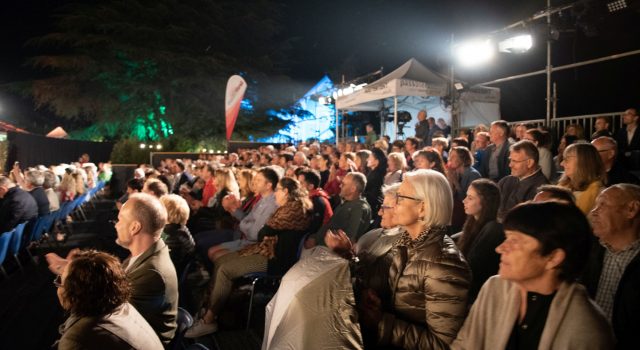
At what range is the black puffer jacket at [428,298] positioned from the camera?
191 cm

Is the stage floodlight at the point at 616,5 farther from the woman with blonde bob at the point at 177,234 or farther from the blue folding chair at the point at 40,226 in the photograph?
the blue folding chair at the point at 40,226

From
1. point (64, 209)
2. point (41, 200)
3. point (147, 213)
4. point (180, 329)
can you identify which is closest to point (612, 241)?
point (180, 329)

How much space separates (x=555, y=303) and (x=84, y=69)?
98.2 ft

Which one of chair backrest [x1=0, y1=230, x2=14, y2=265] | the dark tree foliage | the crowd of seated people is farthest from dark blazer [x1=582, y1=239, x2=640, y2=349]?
the dark tree foliage

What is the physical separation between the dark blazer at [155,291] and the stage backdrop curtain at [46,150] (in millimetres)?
17311

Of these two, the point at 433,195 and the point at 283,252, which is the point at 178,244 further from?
the point at 433,195

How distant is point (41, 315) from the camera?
200 inches

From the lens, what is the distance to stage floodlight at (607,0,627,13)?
290 inches

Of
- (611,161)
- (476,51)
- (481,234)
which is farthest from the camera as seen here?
(476,51)

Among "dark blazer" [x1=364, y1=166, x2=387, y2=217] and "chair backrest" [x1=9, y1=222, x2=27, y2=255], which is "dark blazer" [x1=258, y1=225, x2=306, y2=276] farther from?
"chair backrest" [x1=9, y1=222, x2=27, y2=255]

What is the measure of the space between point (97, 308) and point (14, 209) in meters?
6.55

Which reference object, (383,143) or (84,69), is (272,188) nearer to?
(383,143)

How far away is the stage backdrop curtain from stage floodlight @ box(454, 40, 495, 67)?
1646cm

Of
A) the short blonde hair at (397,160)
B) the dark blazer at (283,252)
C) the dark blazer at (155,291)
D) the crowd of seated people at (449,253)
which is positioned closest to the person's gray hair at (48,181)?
the crowd of seated people at (449,253)
